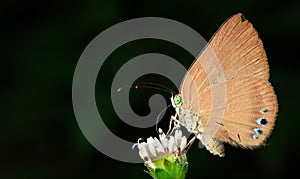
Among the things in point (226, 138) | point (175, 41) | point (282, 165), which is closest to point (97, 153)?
point (175, 41)

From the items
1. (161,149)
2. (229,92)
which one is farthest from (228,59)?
(161,149)

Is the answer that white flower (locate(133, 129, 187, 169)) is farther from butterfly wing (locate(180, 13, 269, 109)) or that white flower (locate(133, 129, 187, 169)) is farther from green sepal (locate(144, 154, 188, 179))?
butterfly wing (locate(180, 13, 269, 109))

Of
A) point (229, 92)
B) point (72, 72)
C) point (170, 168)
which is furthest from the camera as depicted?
point (72, 72)

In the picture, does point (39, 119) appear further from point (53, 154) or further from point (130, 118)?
point (130, 118)

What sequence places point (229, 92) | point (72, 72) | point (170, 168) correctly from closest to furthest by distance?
point (170, 168)
point (229, 92)
point (72, 72)

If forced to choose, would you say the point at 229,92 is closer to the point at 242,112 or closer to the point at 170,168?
the point at 242,112

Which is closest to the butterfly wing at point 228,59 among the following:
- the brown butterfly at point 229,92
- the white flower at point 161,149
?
the brown butterfly at point 229,92

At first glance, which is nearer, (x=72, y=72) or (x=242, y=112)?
(x=242, y=112)

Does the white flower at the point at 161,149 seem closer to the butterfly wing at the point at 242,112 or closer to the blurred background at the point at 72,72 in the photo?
the butterfly wing at the point at 242,112
